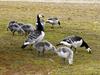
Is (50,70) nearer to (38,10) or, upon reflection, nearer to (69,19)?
(69,19)

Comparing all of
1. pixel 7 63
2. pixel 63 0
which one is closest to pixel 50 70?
pixel 7 63

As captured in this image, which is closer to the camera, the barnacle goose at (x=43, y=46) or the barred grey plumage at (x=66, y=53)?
the barred grey plumage at (x=66, y=53)

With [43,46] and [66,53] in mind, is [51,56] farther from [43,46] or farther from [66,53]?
[66,53]

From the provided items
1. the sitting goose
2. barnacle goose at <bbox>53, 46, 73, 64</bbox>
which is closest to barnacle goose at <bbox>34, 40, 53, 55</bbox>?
the sitting goose

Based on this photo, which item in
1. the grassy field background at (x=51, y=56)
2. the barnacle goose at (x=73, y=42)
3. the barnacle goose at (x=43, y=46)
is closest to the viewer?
the grassy field background at (x=51, y=56)

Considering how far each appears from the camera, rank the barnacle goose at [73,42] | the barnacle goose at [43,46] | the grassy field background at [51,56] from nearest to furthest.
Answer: the grassy field background at [51,56] < the barnacle goose at [43,46] < the barnacle goose at [73,42]

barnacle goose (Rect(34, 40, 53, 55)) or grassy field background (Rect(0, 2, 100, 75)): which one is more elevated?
barnacle goose (Rect(34, 40, 53, 55))

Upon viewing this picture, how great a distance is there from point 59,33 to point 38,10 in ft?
45.7

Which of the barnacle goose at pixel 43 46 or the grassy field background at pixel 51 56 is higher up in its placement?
the barnacle goose at pixel 43 46

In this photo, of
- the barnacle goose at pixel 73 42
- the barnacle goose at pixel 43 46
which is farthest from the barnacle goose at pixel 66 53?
the barnacle goose at pixel 73 42

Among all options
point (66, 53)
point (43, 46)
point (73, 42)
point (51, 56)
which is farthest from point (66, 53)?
point (73, 42)

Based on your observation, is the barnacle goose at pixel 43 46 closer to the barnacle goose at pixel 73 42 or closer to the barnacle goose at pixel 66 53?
the barnacle goose at pixel 73 42

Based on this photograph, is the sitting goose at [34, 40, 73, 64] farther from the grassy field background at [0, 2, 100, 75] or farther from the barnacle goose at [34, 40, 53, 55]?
the grassy field background at [0, 2, 100, 75]

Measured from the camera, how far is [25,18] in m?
31.7
